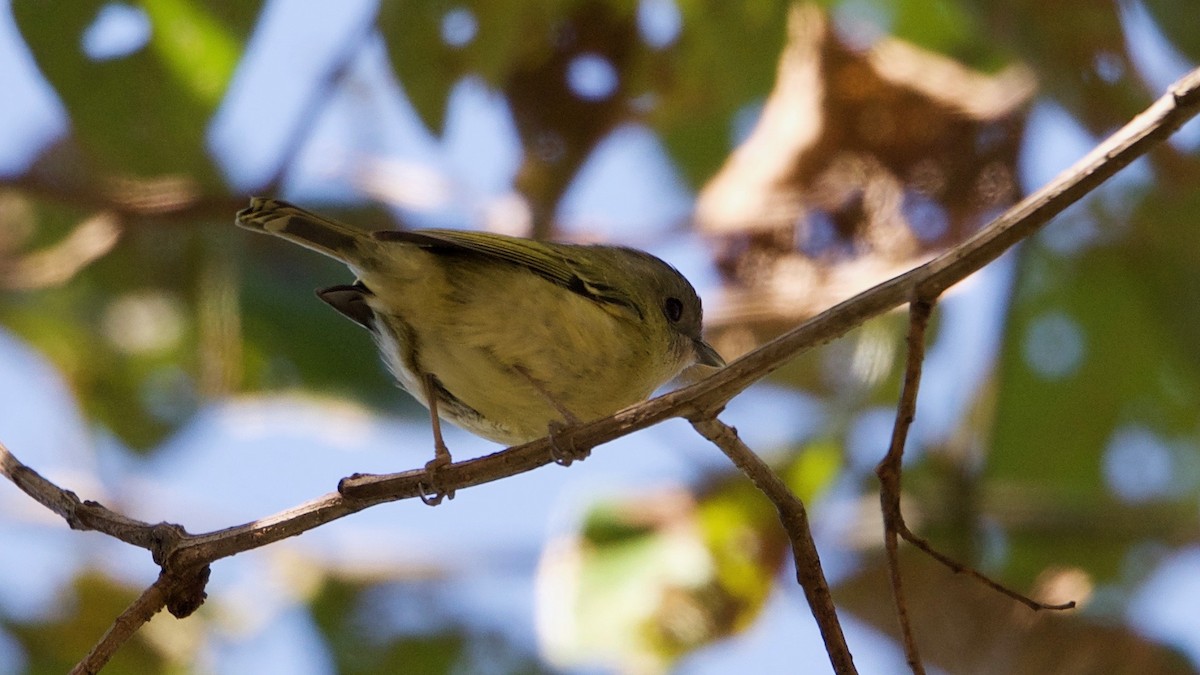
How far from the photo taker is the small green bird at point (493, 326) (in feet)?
12.3

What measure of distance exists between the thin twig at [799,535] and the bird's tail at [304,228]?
1.57m

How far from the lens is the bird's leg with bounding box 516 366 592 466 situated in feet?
9.34

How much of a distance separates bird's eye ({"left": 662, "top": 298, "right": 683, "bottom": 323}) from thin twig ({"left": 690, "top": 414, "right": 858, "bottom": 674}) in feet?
6.34

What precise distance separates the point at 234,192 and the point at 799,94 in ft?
9.32

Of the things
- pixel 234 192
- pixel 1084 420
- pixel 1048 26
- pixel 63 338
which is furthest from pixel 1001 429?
pixel 63 338

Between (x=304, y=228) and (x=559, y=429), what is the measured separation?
0.99 metres

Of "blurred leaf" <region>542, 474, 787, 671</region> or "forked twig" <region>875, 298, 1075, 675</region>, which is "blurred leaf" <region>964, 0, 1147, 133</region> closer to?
"blurred leaf" <region>542, 474, 787, 671</region>

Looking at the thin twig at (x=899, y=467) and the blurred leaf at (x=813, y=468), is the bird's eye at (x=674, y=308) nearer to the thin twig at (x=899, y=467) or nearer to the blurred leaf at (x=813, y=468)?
the blurred leaf at (x=813, y=468)

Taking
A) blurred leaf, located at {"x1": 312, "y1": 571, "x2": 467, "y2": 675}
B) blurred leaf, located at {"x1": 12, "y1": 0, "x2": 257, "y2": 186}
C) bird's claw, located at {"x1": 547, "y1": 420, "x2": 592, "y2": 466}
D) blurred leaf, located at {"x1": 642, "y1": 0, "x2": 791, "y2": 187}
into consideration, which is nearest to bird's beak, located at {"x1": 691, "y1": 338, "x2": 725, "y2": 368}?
blurred leaf, located at {"x1": 642, "y1": 0, "x2": 791, "y2": 187}

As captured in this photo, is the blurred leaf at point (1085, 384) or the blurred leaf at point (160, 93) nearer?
the blurred leaf at point (160, 93)

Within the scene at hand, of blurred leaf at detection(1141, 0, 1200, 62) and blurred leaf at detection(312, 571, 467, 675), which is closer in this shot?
blurred leaf at detection(1141, 0, 1200, 62)

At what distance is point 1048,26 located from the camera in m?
5.23

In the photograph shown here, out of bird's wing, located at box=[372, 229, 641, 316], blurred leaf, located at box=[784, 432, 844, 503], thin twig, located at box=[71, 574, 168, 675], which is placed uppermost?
blurred leaf, located at box=[784, 432, 844, 503]

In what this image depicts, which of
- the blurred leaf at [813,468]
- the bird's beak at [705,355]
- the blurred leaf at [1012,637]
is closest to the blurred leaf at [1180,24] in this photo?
the bird's beak at [705,355]
